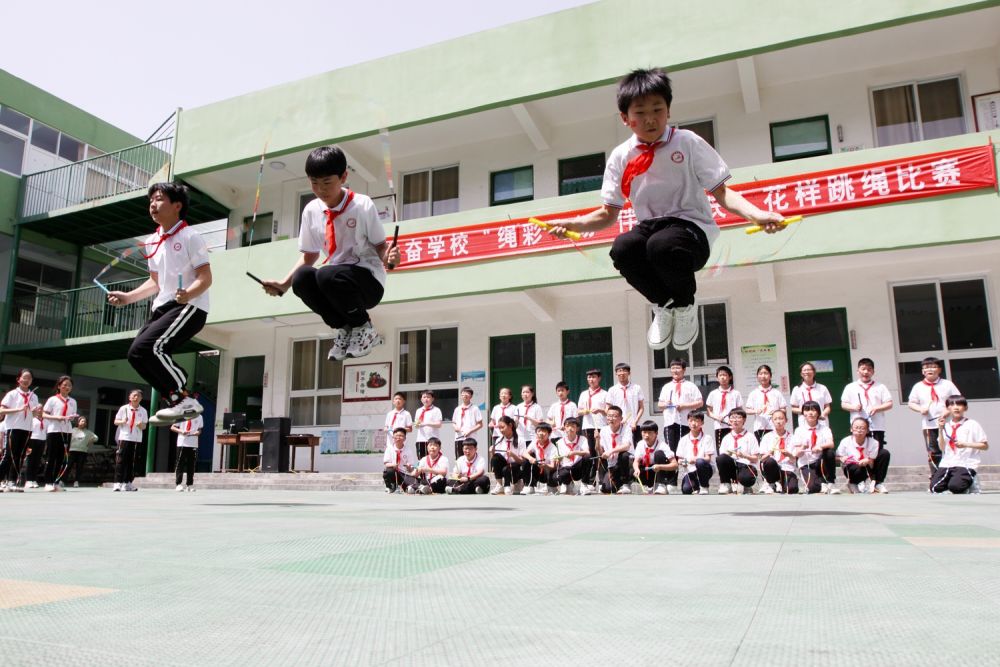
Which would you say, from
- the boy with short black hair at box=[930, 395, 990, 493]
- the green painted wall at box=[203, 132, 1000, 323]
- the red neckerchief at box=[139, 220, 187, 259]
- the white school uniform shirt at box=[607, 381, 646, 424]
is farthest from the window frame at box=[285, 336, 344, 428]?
the boy with short black hair at box=[930, 395, 990, 493]

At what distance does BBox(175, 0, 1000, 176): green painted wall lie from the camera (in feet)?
37.3

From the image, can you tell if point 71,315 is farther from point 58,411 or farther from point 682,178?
point 682,178

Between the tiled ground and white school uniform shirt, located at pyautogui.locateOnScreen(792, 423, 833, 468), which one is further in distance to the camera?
white school uniform shirt, located at pyautogui.locateOnScreen(792, 423, 833, 468)

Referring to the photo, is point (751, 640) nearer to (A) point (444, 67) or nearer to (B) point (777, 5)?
(B) point (777, 5)

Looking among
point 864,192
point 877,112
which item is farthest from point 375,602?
point 877,112

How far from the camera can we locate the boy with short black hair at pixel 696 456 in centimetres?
967

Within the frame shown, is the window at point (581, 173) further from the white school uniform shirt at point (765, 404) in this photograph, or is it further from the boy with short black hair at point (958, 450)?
the boy with short black hair at point (958, 450)

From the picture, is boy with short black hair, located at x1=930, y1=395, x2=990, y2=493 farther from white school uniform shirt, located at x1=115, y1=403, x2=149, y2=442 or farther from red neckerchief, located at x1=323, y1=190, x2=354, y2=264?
white school uniform shirt, located at x1=115, y1=403, x2=149, y2=442

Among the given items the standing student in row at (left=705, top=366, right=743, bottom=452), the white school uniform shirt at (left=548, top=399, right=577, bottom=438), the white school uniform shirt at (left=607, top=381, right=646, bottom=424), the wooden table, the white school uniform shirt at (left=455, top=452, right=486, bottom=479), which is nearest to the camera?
the standing student in row at (left=705, top=366, right=743, bottom=452)

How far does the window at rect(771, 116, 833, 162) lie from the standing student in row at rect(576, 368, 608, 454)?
18.2 feet

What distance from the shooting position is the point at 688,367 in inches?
497

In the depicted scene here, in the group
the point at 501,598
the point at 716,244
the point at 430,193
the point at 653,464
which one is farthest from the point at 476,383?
the point at 501,598

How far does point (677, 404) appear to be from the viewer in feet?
33.9

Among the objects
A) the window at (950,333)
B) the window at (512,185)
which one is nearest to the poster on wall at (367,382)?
the window at (512,185)
